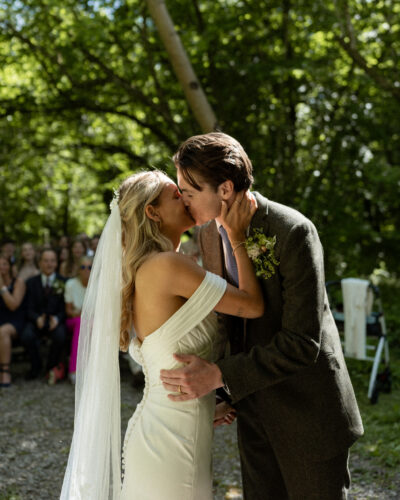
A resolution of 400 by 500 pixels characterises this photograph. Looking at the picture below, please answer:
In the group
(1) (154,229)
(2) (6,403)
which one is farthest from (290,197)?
(1) (154,229)

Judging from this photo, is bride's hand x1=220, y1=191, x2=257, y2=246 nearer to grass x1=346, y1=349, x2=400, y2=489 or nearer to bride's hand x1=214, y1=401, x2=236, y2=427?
bride's hand x1=214, y1=401, x2=236, y2=427

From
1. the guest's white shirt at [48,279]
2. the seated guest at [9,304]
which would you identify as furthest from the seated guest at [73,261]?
the seated guest at [9,304]

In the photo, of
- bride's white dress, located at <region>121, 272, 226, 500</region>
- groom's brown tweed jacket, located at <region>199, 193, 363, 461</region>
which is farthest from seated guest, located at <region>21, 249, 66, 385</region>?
groom's brown tweed jacket, located at <region>199, 193, 363, 461</region>

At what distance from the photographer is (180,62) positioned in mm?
7102

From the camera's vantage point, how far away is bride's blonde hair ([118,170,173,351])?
2.51 metres

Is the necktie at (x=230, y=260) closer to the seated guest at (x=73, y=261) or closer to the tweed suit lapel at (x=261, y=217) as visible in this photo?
the tweed suit lapel at (x=261, y=217)

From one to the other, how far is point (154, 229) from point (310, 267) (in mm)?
763

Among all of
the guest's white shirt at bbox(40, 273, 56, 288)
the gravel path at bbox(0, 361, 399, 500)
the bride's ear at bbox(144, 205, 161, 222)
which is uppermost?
the bride's ear at bbox(144, 205, 161, 222)

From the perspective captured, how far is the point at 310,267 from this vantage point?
209 centimetres

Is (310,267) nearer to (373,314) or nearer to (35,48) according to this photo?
(373,314)

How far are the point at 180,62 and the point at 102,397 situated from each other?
17.6 feet

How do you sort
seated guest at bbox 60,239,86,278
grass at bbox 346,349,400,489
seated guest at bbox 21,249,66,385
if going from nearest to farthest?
grass at bbox 346,349,400,489
seated guest at bbox 21,249,66,385
seated guest at bbox 60,239,86,278

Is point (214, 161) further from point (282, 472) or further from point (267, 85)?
point (267, 85)

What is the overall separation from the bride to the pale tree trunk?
4.84 m
